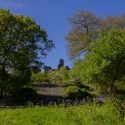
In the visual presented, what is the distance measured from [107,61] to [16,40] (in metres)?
10.1

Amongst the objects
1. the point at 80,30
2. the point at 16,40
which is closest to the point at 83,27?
the point at 80,30

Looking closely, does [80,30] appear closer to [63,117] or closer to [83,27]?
[83,27]

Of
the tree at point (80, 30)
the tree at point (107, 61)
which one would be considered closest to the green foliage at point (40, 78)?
the tree at point (80, 30)

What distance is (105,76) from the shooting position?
646 cm

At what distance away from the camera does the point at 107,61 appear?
6.21 metres

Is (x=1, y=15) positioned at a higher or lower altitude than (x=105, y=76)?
higher

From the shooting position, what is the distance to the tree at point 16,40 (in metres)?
15.2

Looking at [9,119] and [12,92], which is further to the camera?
[12,92]

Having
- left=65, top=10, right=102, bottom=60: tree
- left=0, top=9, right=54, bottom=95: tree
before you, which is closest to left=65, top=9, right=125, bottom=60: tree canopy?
left=65, top=10, right=102, bottom=60: tree

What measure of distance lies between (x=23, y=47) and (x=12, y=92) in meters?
2.72

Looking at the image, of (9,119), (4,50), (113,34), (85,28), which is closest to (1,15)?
(4,50)

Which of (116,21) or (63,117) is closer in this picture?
(63,117)

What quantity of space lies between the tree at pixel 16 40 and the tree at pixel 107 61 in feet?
29.3

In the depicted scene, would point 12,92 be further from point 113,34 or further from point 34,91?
point 113,34
